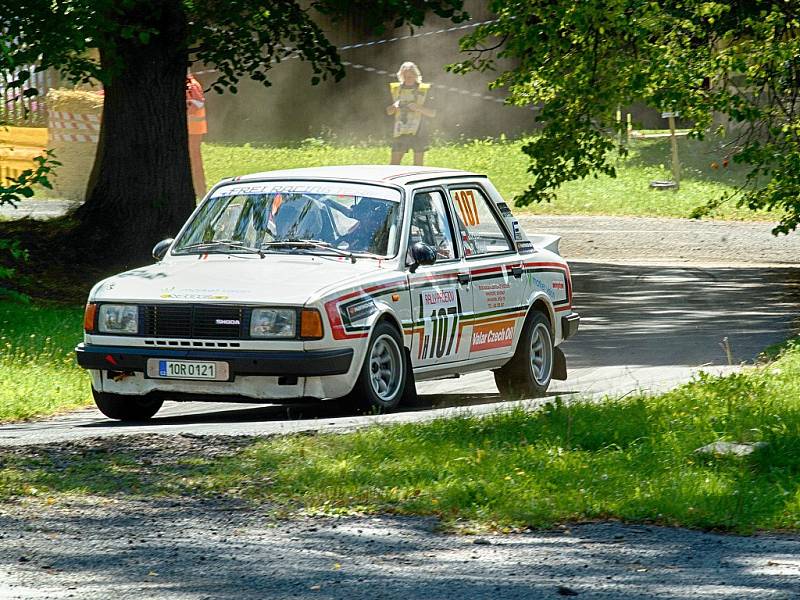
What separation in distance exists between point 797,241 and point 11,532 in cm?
2203

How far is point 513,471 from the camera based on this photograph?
8.05 m

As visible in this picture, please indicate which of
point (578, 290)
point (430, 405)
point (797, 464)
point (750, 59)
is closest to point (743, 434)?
point (797, 464)

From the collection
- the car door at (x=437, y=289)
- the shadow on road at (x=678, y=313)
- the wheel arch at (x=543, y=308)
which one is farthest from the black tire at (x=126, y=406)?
the shadow on road at (x=678, y=313)

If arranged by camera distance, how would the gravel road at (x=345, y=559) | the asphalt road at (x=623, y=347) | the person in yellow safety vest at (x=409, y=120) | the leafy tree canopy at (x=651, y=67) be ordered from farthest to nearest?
the person in yellow safety vest at (x=409, y=120)
the leafy tree canopy at (x=651, y=67)
the asphalt road at (x=623, y=347)
the gravel road at (x=345, y=559)

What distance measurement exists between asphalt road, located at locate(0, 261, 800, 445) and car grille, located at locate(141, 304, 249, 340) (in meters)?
0.58

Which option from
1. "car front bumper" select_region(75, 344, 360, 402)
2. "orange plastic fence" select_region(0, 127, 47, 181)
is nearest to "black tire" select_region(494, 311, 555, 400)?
"car front bumper" select_region(75, 344, 360, 402)

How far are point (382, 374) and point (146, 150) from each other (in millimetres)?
8860

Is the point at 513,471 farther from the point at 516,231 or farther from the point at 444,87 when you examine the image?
the point at 444,87

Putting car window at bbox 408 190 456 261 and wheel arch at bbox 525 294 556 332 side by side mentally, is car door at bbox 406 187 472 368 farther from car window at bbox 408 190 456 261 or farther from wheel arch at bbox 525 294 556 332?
wheel arch at bbox 525 294 556 332

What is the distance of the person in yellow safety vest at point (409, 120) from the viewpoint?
97.3 ft

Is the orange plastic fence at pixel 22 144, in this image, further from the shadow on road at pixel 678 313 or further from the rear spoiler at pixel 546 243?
the rear spoiler at pixel 546 243

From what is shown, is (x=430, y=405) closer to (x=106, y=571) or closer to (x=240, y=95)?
(x=106, y=571)

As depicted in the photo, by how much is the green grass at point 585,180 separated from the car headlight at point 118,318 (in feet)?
61.0

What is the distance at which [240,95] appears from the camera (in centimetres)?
4006
